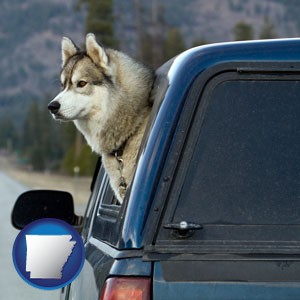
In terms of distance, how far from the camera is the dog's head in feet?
19.8

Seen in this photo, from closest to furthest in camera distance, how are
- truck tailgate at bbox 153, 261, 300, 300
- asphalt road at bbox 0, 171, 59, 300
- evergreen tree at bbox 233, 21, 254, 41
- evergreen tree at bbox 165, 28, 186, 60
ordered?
truck tailgate at bbox 153, 261, 300, 300, asphalt road at bbox 0, 171, 59, 300, evergreen tree at bbox 233, 21, 254, 41, evergreen tree at bbox 165, 28, 186, 60

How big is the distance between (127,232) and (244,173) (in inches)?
16.2

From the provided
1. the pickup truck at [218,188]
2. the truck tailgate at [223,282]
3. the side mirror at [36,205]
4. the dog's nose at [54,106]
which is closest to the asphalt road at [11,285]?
the dog's nose at [54,106]

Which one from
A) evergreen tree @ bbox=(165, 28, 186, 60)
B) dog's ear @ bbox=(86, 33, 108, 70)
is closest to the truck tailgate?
dog's ear @ bbox=(86, 33, 108, 70)

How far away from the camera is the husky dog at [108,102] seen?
5273 millimetres

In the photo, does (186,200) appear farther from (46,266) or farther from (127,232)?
(46,266)

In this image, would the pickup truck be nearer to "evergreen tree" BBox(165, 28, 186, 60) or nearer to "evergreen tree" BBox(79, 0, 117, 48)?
"evergreen tree" BBox(79, 0, 117, 48)

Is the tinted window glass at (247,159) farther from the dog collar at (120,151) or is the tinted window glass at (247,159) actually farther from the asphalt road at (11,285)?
the asphalt road at (11,285)

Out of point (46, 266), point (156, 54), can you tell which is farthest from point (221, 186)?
point (156, 54)

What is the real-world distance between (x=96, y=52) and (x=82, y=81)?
0.46 m

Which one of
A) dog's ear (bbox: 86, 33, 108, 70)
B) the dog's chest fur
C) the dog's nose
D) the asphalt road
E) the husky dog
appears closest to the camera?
the dog's chest fur

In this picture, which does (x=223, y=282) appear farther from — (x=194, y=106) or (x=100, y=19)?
(x=100, y=19)

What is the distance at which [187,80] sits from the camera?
3.57 m

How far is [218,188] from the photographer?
3.49 m
